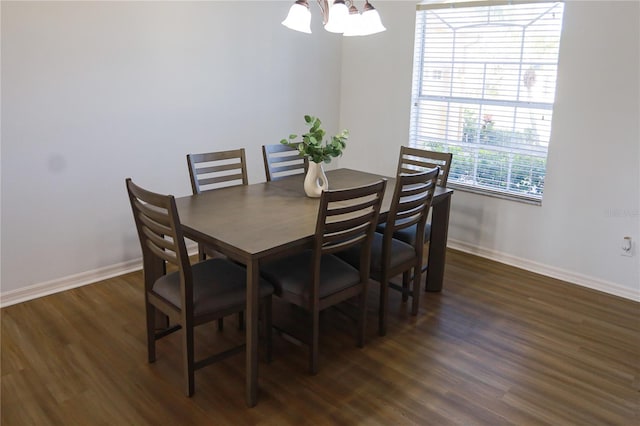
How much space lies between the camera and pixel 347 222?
251 centimetres

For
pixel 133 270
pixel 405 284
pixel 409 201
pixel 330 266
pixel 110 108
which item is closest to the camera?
pixel 330 266

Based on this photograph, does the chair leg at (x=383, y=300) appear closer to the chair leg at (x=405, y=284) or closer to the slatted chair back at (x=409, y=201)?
the slatted chair back at (x=409, y=201)

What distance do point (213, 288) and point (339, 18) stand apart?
1482 millimetres

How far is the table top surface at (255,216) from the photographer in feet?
7.63

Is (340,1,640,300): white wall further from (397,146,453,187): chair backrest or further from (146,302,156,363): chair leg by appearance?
(146,302,156,363): chair leg

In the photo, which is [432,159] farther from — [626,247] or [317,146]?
[626,247]

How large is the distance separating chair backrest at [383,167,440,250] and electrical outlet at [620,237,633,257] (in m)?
1.55

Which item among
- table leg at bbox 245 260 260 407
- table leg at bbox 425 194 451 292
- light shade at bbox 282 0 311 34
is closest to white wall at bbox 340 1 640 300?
table leg at bbox 425 194 451 292

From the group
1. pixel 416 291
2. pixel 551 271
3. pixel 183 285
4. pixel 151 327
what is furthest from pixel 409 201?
pixel 551 271

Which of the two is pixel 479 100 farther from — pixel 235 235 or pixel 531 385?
pixel 235 235

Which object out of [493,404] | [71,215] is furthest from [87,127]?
[493,404]

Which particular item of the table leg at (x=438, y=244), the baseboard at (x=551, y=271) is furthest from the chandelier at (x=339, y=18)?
the baseboard at (x=551, y=271)

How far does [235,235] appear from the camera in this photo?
2.40 meters

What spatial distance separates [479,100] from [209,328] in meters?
2.77
